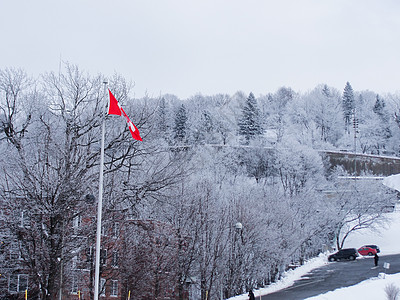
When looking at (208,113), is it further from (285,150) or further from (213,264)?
(213,264)

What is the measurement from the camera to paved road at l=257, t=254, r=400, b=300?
101ft

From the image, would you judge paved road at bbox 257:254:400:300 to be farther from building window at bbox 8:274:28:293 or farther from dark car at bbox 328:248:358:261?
building window at bbox 8:274:28:293

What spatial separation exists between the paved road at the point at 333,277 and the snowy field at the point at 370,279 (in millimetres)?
1246

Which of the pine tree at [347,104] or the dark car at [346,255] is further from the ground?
the pine tree at [347,104]

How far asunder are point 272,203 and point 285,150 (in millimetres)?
29629

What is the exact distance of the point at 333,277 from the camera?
120 feet

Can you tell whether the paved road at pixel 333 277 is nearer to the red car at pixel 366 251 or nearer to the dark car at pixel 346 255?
the dark car at pixel 346 255

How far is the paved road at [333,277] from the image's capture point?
101 feet

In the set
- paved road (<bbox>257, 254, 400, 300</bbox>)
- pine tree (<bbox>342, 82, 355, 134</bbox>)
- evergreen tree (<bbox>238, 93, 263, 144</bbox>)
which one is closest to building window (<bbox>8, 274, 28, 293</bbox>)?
paved road (<bbox>257, 254, 400, 300</bbox>)

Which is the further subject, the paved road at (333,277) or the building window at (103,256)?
the paved road at (333,277)

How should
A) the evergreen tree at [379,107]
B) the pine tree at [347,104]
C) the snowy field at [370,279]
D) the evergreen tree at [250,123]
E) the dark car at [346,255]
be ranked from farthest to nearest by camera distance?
1. the pine tree at [347,104]
2. the evergreen tree at [379,107]
3. the evergreen tree at [250,123]
4. the dark car at [346,255]
5. the snowy field at [370,279]

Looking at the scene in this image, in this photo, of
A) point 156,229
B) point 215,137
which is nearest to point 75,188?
point 156,229

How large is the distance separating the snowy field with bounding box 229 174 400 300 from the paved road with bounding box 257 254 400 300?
1.25 metres

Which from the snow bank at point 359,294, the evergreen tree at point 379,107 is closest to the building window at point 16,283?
the snow bank at point 359,294
